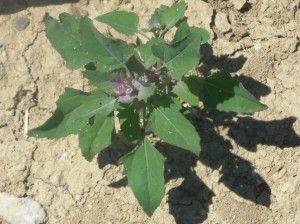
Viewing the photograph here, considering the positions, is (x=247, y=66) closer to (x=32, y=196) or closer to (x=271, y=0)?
(x=271, y=0)

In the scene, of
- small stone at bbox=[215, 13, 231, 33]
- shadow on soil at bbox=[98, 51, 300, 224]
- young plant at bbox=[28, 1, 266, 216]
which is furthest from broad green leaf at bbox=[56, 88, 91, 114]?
small stone at bbox=[215, 13, 231, 33]

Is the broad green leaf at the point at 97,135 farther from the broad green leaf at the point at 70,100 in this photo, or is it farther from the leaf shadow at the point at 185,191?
the leaf shadow at the point at 185,191

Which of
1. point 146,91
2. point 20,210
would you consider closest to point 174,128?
point 146,91

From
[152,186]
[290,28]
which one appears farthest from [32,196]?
[290,28]

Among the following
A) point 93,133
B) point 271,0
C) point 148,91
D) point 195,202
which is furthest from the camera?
point 271,0

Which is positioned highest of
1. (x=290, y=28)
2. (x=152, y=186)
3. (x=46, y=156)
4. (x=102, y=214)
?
(x=290, y=28)

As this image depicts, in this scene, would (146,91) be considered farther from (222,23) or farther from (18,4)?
(18,4)

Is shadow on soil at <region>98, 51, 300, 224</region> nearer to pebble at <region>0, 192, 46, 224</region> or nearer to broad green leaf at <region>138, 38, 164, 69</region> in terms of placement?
pebble at <region>0, 192, 46, 224</region>

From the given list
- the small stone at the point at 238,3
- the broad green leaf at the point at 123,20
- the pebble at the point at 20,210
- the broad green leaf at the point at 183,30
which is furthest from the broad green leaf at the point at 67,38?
the small stone at the point at 238,3

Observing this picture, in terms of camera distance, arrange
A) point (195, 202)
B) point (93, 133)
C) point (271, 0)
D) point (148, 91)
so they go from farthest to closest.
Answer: point (271, 0) < point (195, 202) < point (93, 133) < point (148, 91)
